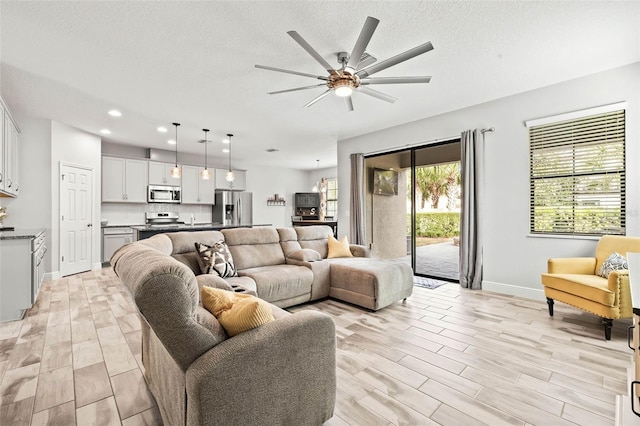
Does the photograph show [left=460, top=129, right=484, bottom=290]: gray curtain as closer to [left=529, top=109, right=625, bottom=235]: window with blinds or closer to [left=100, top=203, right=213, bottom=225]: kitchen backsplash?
[left=529, top=109, right=625, bottom=235]: window with blinds

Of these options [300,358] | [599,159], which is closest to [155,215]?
[300,358]

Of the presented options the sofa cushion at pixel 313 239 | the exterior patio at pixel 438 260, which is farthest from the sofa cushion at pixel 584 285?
the sofa cushion at pixel 313 239

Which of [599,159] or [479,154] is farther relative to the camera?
[479,154]

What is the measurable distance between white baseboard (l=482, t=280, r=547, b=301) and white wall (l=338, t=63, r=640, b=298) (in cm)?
1

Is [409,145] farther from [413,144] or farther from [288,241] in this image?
[288,241]

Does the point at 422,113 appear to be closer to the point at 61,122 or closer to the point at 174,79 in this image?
the point at 174,79

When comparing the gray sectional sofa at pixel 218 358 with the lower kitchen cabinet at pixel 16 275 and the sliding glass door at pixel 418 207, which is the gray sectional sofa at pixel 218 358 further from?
the sliding glass door at pixel 418 207

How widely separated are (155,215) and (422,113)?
6.45m

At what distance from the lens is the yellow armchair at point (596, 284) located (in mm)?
2564

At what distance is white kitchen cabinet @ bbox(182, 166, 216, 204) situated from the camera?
7.41 m

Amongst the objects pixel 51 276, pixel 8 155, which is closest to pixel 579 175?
pixel 8 155

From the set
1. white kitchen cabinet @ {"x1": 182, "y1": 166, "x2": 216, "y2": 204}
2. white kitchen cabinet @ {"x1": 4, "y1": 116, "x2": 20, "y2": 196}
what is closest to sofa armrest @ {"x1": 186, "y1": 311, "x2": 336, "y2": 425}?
white kitchen cabinet @ {"x1": 4, "y1": 116, "x2": 20, "y2": 196}

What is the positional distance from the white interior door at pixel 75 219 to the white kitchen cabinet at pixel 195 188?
200 cm

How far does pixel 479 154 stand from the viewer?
4254mm
